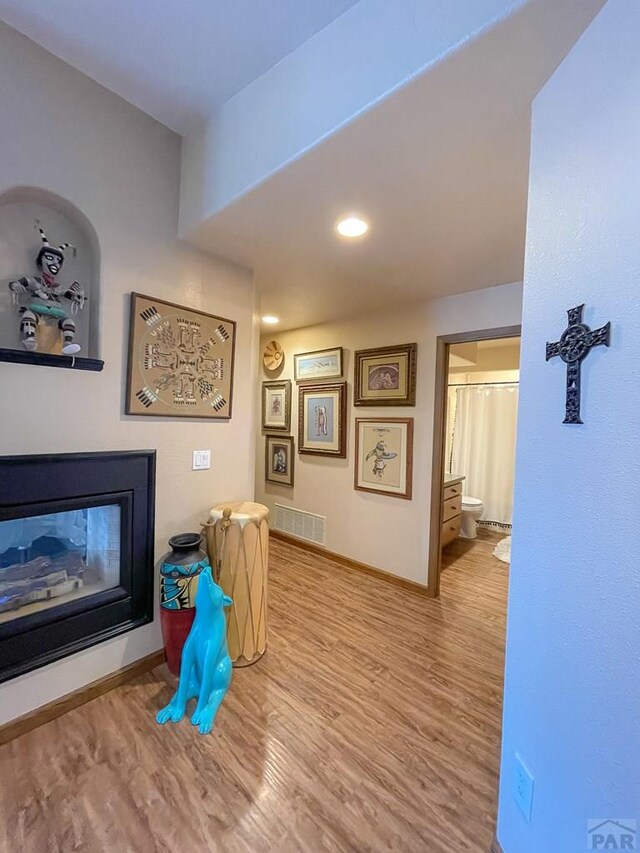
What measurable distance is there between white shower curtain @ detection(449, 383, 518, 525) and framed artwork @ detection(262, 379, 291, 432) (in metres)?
2.39

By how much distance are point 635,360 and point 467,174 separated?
110 centimetres

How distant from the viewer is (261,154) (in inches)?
59.6

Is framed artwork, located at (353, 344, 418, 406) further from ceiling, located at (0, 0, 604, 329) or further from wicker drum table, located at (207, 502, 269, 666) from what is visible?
wicker drum table, located at (207, 502, 269, 666)

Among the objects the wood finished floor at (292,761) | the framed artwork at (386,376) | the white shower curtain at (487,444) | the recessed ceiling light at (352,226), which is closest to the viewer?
the wood finished floor at (292,761)

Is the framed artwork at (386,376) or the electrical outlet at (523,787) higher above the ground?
the framed artwork at (386,376)

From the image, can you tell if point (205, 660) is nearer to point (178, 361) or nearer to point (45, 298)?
point (178, 361)

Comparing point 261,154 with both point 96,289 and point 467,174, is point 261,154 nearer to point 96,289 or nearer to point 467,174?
point 467,174

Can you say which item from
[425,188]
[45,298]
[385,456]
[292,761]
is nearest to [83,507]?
[45,298]

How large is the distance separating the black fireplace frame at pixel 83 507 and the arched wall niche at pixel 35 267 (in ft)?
1.52

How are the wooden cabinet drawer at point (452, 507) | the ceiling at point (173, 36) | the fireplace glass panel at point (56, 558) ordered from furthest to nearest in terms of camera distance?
the wooden cabinet drawer at point (452, 507) → the fireplace glass panel at point (56, 558) → the ceiling at point (173, 36)

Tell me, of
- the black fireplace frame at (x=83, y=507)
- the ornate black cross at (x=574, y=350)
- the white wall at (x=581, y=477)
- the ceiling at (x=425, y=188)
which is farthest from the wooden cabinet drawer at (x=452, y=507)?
the ornate black cross at (x=574, y=350)

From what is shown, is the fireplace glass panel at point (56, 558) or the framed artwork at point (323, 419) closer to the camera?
the fireplace glass panel at point (56, 558)

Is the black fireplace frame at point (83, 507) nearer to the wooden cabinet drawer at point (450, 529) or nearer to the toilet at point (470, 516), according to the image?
the wooden cabinet drawer at point (450, 529)

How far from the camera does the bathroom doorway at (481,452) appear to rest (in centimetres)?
387
